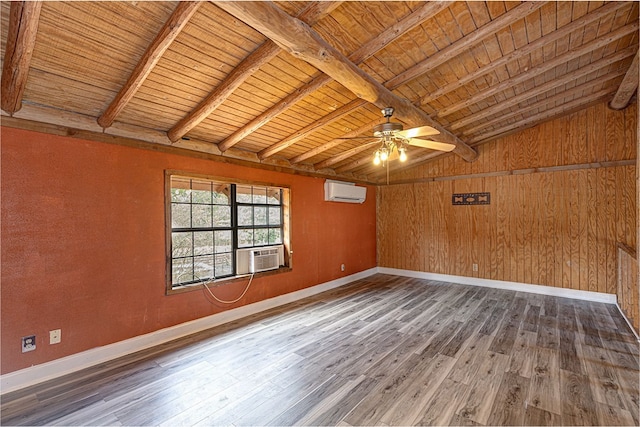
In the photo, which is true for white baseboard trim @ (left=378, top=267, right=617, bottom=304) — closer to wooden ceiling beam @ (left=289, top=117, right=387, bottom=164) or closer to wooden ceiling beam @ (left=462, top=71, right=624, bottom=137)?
wooden ceiling beam @ (left=462, top=71, right=624, bottom=137)

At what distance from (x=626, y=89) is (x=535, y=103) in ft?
3.40

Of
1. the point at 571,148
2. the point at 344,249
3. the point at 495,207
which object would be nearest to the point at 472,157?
the point at 495,207

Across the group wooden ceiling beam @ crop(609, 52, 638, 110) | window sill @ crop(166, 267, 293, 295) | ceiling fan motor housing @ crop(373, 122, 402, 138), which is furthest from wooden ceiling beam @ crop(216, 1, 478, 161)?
window sill @ crop(166, 267, 293, 295)

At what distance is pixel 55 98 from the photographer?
2.58m

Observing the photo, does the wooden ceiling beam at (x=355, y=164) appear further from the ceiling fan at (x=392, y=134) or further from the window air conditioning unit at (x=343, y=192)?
the ceiling fan at (x=392, y=134)

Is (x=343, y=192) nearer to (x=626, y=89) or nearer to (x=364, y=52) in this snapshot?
(x=364, y=52)

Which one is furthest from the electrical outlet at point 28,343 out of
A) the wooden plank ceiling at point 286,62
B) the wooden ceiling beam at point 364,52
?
the wooden ceiling beam at point 364,52

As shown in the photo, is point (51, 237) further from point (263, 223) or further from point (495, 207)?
point (495, 207)

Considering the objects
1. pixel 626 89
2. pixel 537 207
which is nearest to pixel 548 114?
pixel 626 89

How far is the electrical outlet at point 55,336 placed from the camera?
2.62 metres

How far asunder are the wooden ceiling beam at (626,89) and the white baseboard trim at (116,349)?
18.7 feet

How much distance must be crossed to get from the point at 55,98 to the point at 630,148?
777cm

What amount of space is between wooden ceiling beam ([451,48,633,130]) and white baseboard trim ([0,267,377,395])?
4.24m

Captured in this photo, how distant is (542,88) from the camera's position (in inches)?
152
